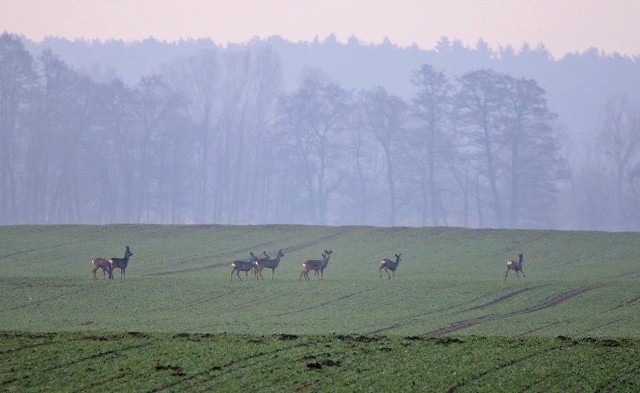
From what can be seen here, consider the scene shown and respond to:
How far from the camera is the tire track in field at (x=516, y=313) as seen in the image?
3098 cm

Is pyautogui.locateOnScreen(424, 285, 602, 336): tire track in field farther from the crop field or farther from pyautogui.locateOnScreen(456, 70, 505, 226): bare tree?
pyautogui.locateOnScreen(456, 70, 505, 226): bare tree

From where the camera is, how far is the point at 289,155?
120 m

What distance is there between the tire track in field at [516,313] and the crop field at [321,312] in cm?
7

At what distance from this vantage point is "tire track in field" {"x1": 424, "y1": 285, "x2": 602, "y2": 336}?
3098 centimetres

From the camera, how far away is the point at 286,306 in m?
36.9

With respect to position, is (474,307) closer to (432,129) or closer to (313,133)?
(432,129)

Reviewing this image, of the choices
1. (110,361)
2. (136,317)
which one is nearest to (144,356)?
(110,361)

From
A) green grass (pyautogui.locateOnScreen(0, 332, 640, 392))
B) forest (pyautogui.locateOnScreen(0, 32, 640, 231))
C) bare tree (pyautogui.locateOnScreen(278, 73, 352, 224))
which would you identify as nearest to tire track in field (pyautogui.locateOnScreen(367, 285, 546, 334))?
green grass (pyautogui.locateOnScreen(0, 332, 640, 392))

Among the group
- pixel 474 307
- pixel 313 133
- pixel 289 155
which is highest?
pixel 313 133

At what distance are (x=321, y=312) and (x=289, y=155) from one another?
8562cm

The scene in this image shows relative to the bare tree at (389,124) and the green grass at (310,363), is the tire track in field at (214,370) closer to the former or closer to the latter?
the green grass at (310,363)

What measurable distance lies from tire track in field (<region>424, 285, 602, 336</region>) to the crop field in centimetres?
7

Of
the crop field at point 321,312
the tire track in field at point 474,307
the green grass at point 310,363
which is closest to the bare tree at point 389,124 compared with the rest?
the crop field at point 321,312

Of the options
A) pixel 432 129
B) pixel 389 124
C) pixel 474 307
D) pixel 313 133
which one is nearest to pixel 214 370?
pixel 474 307
